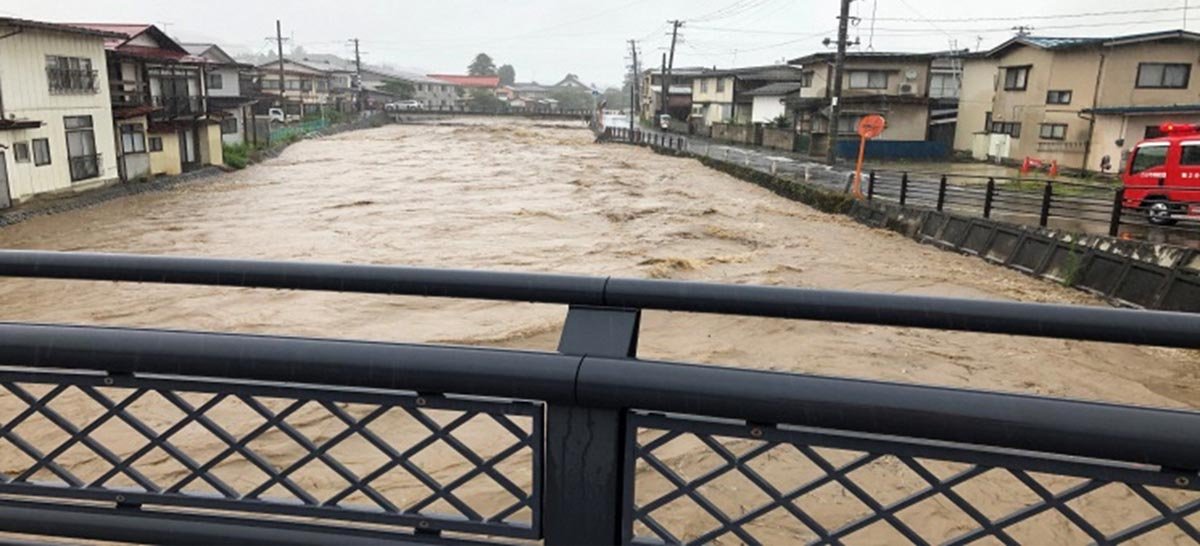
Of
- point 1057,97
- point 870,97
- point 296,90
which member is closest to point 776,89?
point 870,97

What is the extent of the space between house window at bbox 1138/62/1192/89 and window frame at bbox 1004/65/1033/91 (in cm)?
428

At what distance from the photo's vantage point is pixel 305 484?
662 centimetres

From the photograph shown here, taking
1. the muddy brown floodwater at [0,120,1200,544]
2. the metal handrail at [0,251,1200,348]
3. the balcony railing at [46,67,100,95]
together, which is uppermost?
the balcony railing at [46,67,100,95]

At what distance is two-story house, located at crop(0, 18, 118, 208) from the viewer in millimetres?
21766

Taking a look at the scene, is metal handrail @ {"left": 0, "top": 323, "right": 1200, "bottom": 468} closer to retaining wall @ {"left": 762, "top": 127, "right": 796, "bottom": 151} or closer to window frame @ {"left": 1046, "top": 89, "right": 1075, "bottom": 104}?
window frame @ {"left": 1046, "top": 89, "right": 1075, "bottom": 104}

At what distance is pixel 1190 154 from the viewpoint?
15.5 metres

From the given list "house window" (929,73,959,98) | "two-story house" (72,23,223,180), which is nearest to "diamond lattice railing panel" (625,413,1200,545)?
"two-story house" (72,23,223,180)

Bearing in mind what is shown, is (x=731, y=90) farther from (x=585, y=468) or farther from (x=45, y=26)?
(x=585, y=468)

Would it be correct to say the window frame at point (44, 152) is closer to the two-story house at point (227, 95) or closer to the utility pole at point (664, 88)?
the two-story house at point (227, 95)

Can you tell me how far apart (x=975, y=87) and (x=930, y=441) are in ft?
134

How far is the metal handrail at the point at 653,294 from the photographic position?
1.77m

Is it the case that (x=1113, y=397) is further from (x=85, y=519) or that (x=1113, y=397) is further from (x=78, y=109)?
(x=78, y=109)

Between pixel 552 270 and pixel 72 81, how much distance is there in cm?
1879

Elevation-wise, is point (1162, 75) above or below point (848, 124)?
above
